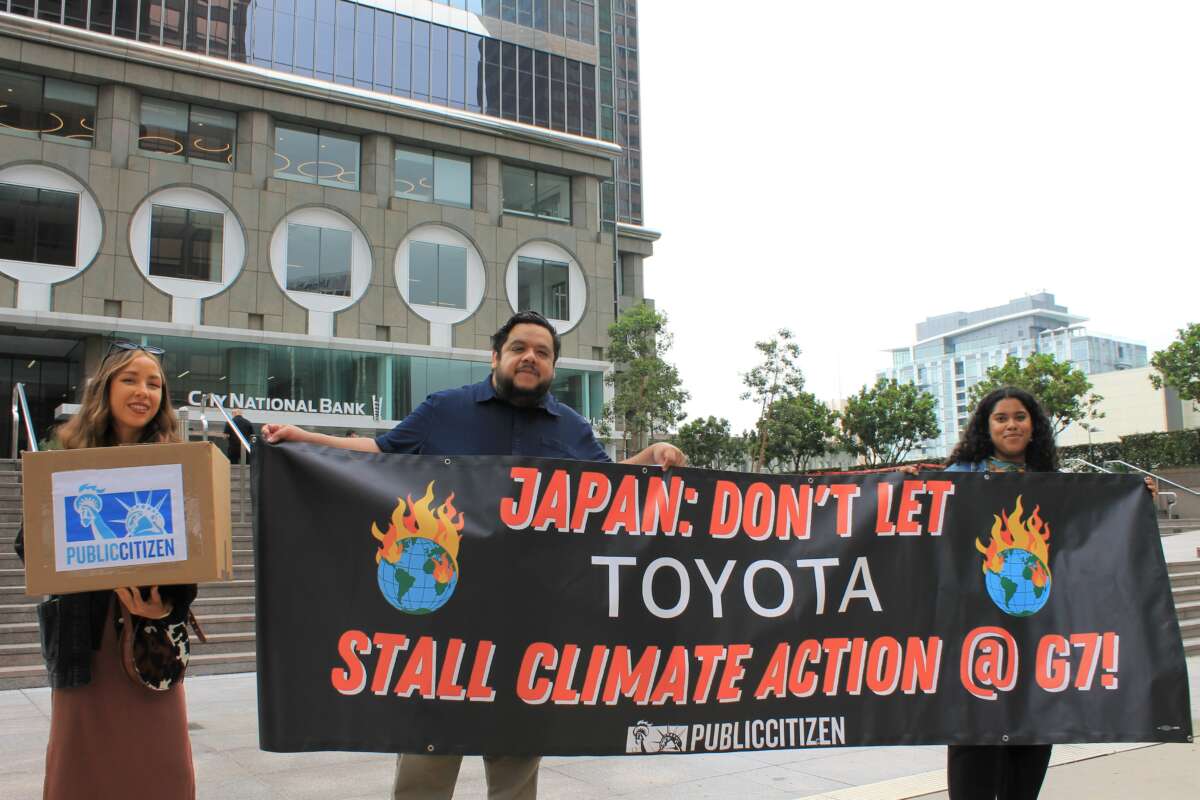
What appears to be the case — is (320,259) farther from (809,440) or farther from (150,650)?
(809,440)

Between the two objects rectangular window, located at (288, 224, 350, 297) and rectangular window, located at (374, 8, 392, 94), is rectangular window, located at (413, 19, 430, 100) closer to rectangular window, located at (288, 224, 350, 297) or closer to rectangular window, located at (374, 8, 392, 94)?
rectangular window, located at (374, 8, 392, 94)

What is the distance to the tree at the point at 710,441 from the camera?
133 ft

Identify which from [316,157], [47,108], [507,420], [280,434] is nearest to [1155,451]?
[316,157]

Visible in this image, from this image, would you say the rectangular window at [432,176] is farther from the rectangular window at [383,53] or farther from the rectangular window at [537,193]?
the rectangular window at [383,53]

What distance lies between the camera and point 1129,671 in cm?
394

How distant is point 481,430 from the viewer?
12.1ft

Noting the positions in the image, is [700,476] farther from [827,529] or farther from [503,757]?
[503,757]

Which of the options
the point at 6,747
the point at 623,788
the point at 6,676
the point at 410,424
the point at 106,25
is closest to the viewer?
the point at 410,424

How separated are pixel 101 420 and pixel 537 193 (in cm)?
3470

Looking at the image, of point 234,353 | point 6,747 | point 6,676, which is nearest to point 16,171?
point 234,353

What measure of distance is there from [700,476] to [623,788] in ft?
8.34

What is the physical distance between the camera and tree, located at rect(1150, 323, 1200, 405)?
1494 inches

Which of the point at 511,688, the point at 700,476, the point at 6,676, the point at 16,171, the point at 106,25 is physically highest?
the point at 106,25

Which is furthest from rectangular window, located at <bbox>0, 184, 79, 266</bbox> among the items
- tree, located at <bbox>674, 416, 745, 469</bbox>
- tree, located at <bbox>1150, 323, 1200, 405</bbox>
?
tree, located at <bbox>1150, 323, 1200, 405</bbox>
